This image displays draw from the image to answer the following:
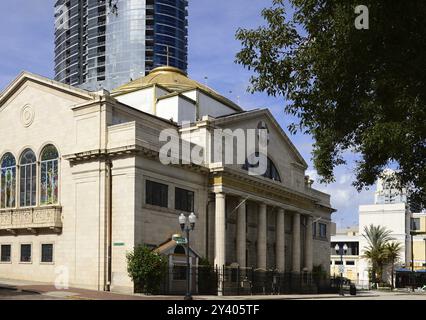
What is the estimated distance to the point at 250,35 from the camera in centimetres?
1578

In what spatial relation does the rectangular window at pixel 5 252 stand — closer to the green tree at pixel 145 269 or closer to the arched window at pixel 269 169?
the green tree at pixel 145 269

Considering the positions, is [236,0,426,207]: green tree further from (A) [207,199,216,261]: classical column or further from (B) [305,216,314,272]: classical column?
(B) [305,216,314,272]: classical column

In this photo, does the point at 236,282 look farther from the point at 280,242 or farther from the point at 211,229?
the point at 280,242

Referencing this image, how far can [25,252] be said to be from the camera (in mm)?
41812

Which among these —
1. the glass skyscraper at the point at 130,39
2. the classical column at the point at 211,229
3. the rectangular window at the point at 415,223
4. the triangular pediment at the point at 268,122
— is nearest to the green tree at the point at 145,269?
the classical column at the point at 211,229

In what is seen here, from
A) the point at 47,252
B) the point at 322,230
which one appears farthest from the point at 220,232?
the point at 322,230

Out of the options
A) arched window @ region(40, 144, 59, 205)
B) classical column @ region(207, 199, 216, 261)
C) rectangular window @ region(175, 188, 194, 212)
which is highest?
arched window @ region(40, 144, 59, 205)

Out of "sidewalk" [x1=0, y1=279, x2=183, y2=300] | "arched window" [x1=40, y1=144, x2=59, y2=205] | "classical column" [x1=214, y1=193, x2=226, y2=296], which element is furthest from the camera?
"classical column" [x1=214, y1=193, x2=226, y2=296]

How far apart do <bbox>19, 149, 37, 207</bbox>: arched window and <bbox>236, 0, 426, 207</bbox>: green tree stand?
29924 millimetres

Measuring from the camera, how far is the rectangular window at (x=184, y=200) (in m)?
41.8

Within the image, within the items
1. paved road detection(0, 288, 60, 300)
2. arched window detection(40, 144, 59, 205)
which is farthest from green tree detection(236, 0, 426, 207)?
arched window detection(40, 144, 59, 205)

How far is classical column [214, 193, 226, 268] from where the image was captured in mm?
43812

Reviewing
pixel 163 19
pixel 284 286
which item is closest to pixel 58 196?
pixel 284 286
